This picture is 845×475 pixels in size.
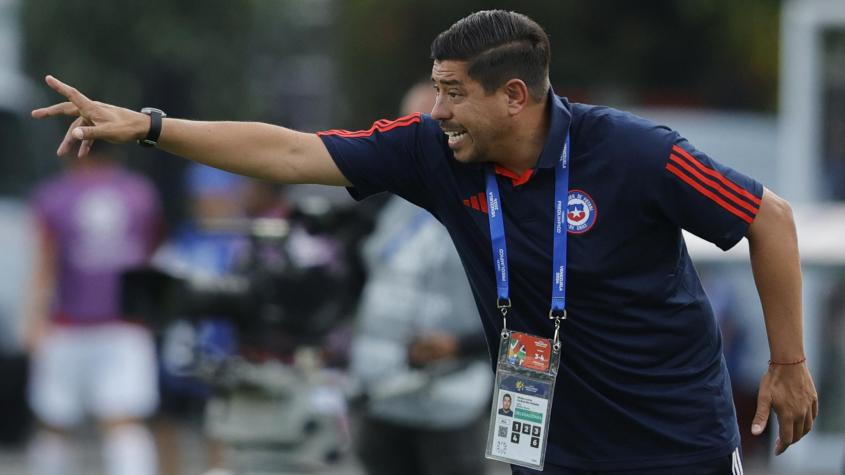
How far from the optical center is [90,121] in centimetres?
455

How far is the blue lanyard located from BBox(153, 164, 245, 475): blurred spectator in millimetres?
2894

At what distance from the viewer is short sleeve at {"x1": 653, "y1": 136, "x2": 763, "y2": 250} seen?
14.9 ft

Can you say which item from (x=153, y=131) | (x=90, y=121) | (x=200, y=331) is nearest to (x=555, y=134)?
(x=153, y=131)

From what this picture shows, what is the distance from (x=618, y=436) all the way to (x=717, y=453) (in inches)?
A: 11.3

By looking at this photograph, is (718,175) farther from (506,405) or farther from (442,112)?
(506,405)

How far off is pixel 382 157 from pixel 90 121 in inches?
33.2

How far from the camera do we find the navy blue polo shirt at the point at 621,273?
4.57 m

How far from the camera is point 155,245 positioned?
1008cm

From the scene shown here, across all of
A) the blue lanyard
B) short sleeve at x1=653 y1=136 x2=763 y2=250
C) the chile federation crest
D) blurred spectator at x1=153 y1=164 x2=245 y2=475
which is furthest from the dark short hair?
blurred spectator at x1=153 y1=164 x2=245 y2=475

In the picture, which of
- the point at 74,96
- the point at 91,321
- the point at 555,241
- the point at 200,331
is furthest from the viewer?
the point at 91,321

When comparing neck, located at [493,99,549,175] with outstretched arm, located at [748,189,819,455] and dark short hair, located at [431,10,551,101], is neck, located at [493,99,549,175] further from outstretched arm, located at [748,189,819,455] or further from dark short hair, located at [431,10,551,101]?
outstretched arm, located at [748,189,819,455]

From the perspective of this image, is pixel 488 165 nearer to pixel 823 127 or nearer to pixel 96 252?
pixel 96 252

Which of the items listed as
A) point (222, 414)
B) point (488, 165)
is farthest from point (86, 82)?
point (488, 165)

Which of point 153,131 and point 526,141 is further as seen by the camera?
point 526,141
